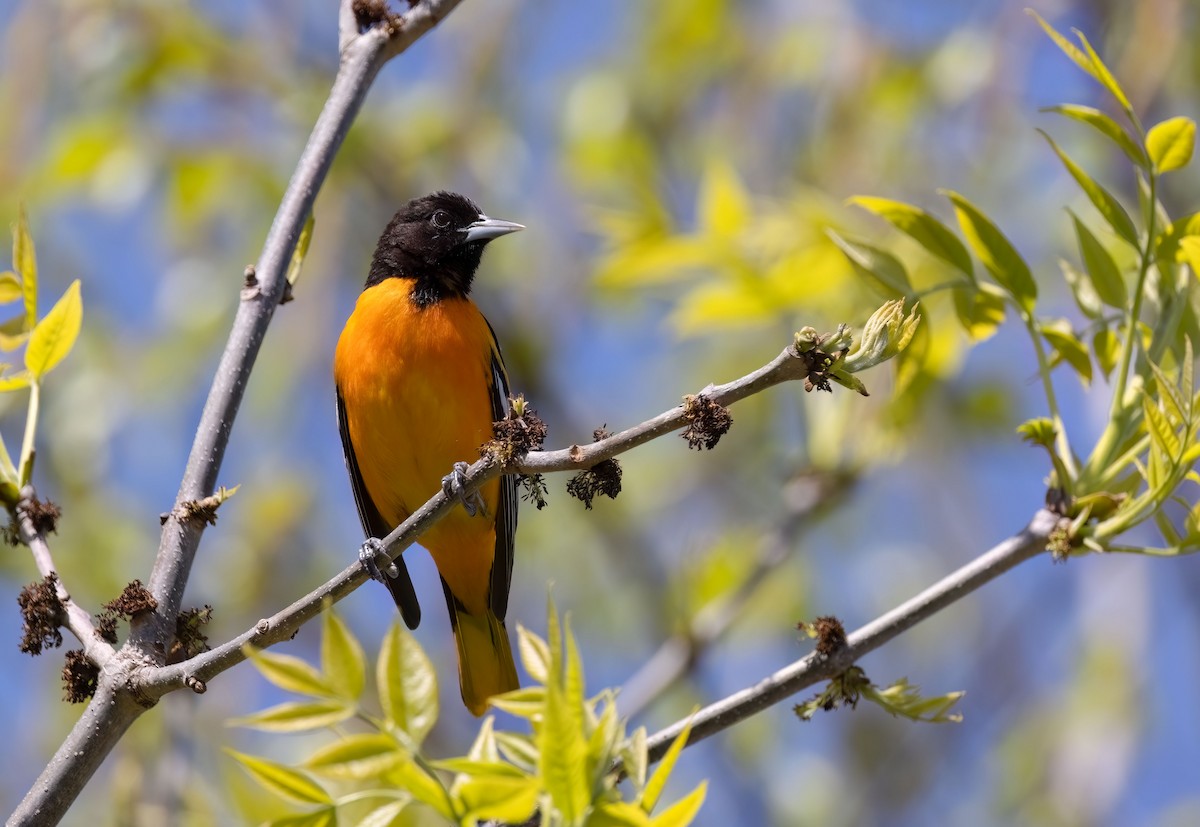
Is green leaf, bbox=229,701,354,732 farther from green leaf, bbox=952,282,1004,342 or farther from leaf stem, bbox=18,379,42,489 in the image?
green leaf, bbox=952,282,1004,342

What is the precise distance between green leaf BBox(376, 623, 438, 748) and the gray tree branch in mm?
866

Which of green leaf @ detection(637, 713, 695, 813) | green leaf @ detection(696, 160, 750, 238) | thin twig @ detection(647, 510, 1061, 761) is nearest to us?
green leaf @ detection(637, 713, 695, 813)

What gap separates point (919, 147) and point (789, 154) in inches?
29.7

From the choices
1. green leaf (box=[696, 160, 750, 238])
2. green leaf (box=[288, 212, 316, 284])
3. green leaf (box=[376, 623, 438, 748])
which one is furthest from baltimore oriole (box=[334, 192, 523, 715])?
green leaf (box=[376, 623, 438, 748])

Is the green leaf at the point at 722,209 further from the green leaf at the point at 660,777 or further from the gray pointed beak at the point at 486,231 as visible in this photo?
the green leaf at the point at 660,777

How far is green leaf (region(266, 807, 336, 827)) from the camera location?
169 centimetres

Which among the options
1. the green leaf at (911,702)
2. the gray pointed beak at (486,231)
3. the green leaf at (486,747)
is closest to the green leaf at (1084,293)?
the green leaf at (911,702)

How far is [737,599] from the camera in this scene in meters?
3.91

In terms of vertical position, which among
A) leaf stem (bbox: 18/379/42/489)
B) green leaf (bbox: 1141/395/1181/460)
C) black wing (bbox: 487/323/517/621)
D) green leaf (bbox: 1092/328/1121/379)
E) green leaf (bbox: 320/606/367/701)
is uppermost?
black wing (bbox: 487/323/517/621)

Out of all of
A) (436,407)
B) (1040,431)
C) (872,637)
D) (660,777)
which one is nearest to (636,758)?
(660,777)

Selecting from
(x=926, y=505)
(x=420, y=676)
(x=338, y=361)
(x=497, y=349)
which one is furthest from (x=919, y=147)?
(x=420, y=676)

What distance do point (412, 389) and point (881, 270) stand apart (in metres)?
2.11

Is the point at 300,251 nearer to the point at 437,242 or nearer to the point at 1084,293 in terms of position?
the point at 1084,293

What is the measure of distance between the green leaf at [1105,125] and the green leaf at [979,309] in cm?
41
